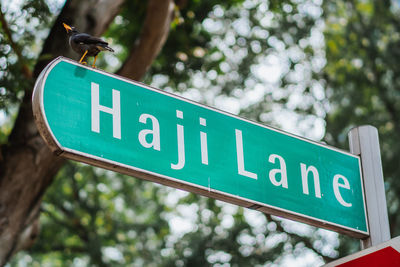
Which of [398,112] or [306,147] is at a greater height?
[398,112]

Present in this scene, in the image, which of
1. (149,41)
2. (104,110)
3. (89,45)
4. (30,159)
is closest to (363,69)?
(149,41)

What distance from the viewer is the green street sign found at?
2.12m

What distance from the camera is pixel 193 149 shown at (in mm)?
2428

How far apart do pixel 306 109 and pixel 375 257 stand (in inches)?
343

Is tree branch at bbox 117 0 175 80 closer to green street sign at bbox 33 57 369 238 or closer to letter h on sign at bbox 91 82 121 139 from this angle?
green street sign at bbox 33 57 369 238

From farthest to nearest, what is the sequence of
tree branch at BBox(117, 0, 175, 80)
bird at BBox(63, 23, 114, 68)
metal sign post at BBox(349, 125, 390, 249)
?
tree branch at BBox(117, 0, 175, 80)
metal sign post at BBox(349, 125, 390, 249)
bird at BBox(63, 23, 114, 68)

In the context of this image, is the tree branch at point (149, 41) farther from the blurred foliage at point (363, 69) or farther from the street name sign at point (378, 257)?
the blurred foliage at point (363, 69)

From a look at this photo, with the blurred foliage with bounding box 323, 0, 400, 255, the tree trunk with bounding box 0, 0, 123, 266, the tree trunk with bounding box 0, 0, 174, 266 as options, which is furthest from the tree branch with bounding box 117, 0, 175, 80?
the blurred foliage with bounding box 323, 0, 400, 255

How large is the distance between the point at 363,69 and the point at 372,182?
8480 millimetres

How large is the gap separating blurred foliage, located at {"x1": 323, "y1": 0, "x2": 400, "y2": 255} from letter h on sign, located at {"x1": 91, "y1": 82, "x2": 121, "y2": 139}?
27.3 ft

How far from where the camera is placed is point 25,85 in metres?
4.96

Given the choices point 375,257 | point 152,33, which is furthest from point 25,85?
point 375,257

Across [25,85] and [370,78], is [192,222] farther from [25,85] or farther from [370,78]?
[25,85]

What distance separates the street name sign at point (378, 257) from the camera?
2.28 metres
